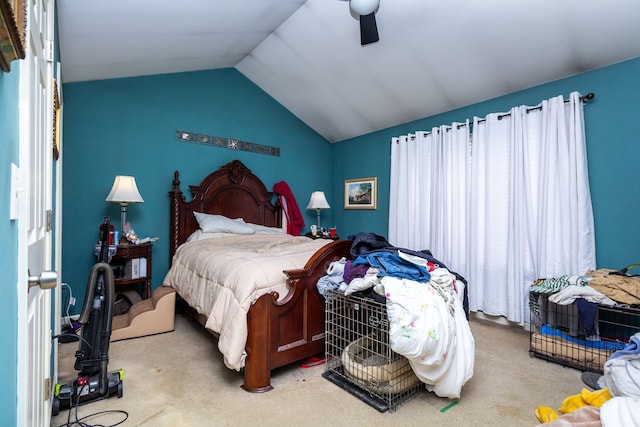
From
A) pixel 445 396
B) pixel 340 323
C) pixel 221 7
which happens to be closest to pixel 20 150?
pixel 340 323

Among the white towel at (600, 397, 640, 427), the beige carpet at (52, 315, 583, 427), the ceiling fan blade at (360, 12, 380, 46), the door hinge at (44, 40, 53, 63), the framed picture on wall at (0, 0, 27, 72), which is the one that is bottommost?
the beige carpet at (52, 315, 583, 427)

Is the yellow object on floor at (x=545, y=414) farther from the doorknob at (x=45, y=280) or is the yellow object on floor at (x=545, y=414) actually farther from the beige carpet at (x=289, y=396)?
the doorknob at (x=45, y=280)

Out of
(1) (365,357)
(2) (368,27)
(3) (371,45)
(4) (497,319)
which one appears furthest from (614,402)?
(3) (371,45)

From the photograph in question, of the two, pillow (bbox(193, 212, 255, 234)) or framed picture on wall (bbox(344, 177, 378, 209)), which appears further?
framed picture on wall (bbox(344, 177, 378, 209))

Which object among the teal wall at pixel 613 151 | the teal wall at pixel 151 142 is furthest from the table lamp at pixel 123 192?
the teal wall at pixel 613 151

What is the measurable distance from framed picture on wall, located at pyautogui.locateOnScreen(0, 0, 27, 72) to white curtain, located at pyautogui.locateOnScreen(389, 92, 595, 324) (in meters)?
3.58

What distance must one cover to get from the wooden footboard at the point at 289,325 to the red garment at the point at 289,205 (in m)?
2.36

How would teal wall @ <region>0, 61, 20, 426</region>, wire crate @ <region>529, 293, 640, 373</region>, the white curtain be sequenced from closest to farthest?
teal wall @ <region>0, 61, 20, 426</region>
wire crate @ <region>529, 293, 640, 373</region>
the white curtain

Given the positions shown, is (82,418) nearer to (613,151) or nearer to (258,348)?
(258,348)

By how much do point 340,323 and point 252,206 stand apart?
8.46 feet

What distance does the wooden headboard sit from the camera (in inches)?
156

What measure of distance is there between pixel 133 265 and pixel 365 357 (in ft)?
8.43

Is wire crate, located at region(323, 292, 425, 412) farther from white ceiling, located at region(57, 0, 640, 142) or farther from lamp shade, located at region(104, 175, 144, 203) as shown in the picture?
white ceiling, located at region(57, 0, 640, 142)

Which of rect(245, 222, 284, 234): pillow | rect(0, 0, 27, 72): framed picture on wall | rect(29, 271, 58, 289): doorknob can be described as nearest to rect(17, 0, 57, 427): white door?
rect(29, 271, 58, 289): doorknob
